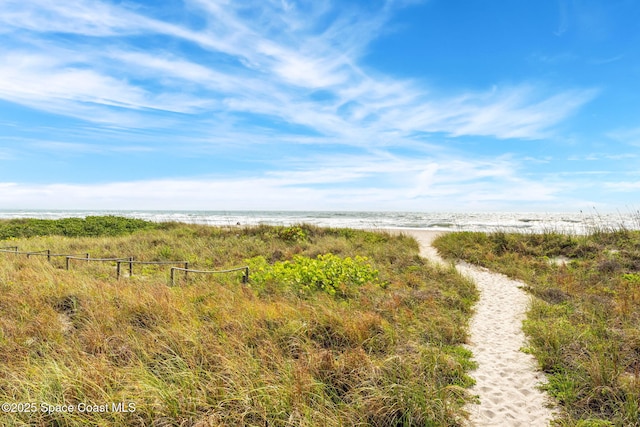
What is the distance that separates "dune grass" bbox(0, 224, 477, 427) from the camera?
13.1ft

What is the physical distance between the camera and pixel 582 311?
8.05 meters

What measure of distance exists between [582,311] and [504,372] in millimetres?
3939

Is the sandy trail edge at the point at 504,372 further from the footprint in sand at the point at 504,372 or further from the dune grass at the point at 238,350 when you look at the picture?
the dune grass at the point at 238,350

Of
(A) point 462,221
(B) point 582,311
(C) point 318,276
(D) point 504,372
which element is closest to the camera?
(D) point 504,372

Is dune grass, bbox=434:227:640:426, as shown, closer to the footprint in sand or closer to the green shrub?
the footprint in sand

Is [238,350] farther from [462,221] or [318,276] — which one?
[462,221]

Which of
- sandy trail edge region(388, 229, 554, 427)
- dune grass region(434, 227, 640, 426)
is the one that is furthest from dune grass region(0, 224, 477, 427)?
dune grass region(434, 227, 640, 426)

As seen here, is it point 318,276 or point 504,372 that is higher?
point 318,276

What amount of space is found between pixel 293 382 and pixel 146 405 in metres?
1.67

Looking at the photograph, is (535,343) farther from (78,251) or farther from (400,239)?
(78,251)

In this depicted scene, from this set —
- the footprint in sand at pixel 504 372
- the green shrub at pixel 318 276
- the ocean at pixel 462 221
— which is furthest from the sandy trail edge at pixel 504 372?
the ocean at pixel 462 221

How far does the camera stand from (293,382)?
4.35m

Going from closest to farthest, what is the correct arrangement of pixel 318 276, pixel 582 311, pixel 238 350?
pixel 238 350
pixel 582 311
pixel 318 276


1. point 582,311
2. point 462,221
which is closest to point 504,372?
point 582,311
